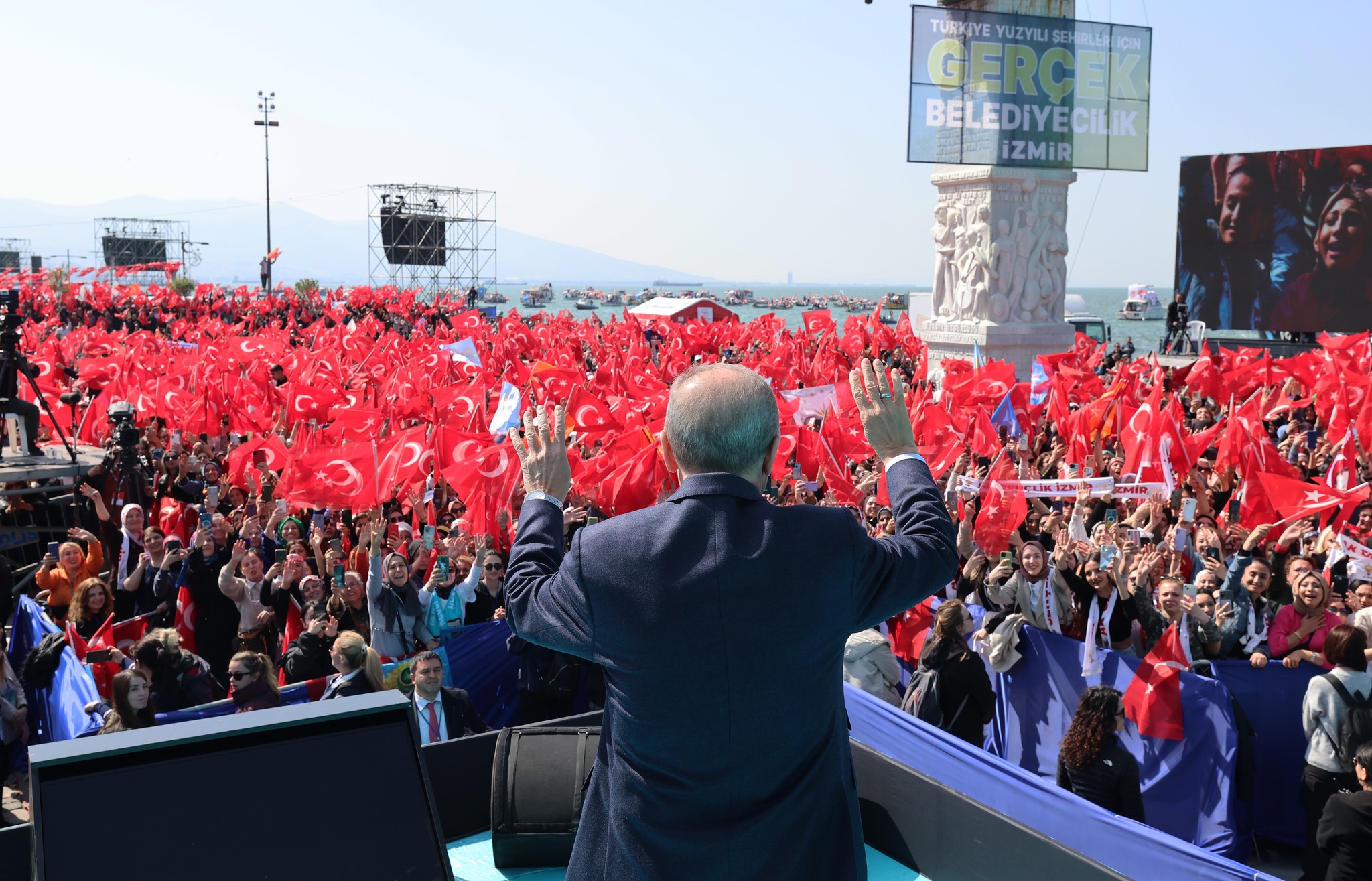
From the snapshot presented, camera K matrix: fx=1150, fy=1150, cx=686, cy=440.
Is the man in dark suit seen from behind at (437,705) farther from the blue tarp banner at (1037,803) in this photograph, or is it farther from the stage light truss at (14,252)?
the stage light truss at (14,252)

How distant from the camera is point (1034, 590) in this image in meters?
7.30

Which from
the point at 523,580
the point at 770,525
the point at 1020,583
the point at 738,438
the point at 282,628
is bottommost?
the point at 282,628

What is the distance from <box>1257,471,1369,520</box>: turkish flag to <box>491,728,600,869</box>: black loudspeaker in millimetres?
7341

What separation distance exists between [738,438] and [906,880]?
173 cm

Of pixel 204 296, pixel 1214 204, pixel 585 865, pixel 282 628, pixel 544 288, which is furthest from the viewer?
pixel 544 288

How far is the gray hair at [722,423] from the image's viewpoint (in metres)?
1.86

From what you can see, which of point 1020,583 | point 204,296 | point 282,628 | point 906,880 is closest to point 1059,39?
point 1020,583

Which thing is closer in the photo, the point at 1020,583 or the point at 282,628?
the point at 1020,583

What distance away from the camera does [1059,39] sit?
73.3 feet

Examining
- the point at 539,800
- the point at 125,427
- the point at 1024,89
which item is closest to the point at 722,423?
the point at 539,800

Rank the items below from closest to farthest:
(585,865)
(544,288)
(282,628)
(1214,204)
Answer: (585,865), (282,628), (1214,204), (544,288)

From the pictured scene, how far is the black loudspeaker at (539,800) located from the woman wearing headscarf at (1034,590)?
15.9ft

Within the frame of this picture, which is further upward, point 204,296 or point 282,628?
point 204,296

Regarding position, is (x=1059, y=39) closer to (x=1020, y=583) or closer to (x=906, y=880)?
(x=1020, y=583)
